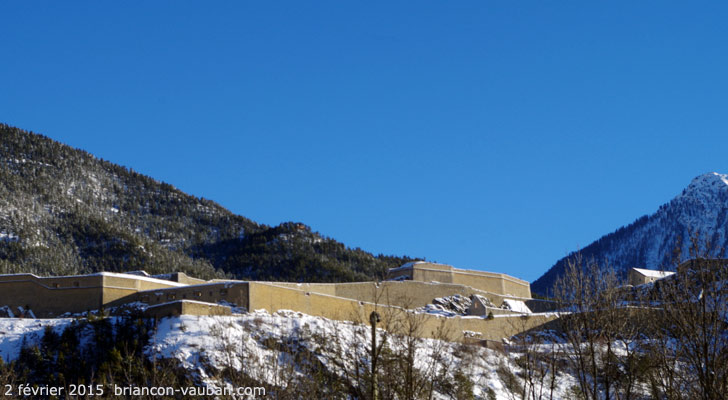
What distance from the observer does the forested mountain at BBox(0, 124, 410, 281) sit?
96938mm

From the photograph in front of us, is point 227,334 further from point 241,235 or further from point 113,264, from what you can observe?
point 241,235

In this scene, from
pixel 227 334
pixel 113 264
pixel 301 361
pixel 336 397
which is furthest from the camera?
pixel 113 264

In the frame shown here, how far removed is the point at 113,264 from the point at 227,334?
170 ft

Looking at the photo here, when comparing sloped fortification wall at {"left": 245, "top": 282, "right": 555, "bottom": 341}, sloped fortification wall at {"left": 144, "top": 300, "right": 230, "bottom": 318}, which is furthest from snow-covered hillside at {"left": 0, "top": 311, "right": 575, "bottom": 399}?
sloped fortification wall at {"left": 245, "top": 282, "right": 555, "bottom": 341}

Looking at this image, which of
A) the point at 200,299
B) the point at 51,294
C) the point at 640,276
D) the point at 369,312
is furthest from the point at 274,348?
the point at 640,276

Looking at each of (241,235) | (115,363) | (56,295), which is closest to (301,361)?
(115,363)

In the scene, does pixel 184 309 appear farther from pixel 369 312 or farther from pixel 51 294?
pixel 369 312

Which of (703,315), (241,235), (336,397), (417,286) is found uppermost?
(241,235)

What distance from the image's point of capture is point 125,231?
10706cm

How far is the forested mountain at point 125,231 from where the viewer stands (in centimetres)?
9694

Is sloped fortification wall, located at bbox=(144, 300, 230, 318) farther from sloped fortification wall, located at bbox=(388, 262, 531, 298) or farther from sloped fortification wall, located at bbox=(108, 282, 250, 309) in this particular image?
sloped fortification wall, located at bbox=(388, 262, 531, 298)

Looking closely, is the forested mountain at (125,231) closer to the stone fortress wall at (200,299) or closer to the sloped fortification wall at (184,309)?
the stone fortress wall at (200,299)

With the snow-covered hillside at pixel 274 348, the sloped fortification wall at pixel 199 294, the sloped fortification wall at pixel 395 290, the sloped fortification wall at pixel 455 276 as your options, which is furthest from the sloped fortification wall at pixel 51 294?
the sloped fortification wall at pixel 455 276

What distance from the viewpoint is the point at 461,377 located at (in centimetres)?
5000
